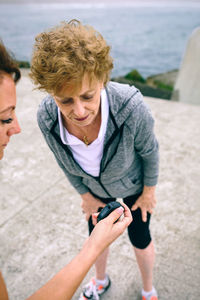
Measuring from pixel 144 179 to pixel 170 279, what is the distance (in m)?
1.11

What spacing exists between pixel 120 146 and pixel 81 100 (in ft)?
1.22

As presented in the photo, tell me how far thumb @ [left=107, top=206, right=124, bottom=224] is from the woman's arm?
36 mm

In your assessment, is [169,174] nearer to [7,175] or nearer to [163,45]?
[7,175]

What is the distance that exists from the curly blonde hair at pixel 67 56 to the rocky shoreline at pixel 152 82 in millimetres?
7260

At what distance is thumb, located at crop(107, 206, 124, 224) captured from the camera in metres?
1.32

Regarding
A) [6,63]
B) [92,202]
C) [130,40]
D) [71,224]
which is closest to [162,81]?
[71,224]

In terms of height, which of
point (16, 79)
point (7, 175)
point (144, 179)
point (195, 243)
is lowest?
point (7, 175)

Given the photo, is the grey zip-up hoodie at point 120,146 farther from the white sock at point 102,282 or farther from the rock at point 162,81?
the rock at point 162,81

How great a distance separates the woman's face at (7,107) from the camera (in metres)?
1.06

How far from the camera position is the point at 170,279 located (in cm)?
217

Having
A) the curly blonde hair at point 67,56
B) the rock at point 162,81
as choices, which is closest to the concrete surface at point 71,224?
the curly blonde hair at point 67,56

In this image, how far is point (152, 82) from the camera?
11.9m

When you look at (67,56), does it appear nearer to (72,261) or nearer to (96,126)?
(96,126)

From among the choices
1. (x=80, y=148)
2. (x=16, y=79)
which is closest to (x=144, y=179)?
(x=80, y=148)
